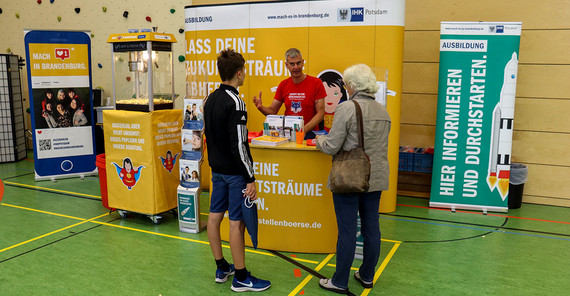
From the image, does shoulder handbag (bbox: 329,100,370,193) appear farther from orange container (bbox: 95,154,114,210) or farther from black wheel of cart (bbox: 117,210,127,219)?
orange container (bbox: 95,154,114,210)

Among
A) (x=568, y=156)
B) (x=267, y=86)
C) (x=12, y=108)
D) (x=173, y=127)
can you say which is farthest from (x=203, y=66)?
(x=568, y=156)

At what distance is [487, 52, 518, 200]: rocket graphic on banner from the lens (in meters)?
4.98

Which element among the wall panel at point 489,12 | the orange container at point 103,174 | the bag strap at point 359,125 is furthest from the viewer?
the wall panel at point 489,12

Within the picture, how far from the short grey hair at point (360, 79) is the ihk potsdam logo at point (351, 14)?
205cm

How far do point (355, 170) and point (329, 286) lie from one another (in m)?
0.92

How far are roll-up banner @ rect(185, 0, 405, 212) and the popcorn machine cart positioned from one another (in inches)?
16.5

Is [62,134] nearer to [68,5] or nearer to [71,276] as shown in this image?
[68,5]

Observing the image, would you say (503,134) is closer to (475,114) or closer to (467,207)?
(475,114)

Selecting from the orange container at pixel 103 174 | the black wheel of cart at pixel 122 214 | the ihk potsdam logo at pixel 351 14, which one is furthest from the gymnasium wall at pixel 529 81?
the orange container at pixel 103 174

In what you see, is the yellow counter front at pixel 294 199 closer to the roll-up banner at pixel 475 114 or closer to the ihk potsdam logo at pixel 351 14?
the ihk potsdam logo at pixel 351 14

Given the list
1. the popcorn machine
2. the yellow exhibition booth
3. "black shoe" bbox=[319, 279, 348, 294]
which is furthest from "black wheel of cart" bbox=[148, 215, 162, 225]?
"black shoe" bbox=[319, 279, 348, 294]

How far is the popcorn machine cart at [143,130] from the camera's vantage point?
14.5 feet

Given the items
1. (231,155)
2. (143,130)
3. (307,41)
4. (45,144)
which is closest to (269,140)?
(231,155)

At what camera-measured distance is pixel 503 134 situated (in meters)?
5.04
